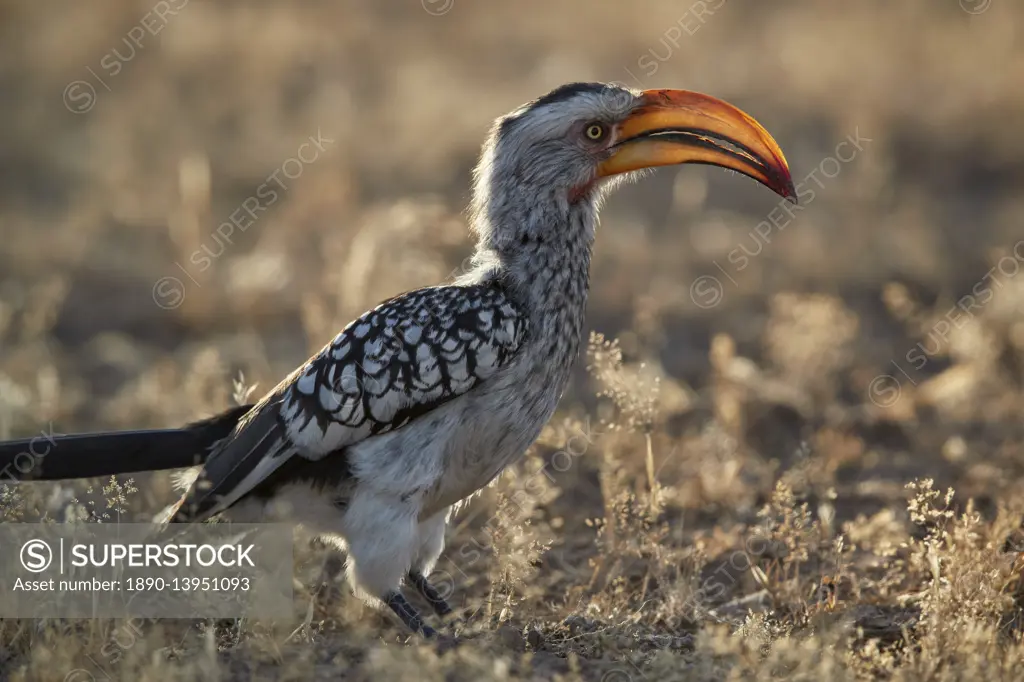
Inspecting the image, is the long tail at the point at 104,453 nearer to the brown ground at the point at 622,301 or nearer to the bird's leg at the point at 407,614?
the brown ground at the point at 622,301

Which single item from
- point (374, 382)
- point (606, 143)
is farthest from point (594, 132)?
point (374, 382)

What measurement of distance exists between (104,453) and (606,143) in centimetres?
Answer: 198

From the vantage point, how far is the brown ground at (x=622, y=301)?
12.5ft

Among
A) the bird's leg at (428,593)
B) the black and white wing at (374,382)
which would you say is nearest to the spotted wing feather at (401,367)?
the black and white wing at (374,382)

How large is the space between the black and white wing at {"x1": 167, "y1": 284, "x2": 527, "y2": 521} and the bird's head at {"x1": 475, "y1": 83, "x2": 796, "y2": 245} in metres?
0.44

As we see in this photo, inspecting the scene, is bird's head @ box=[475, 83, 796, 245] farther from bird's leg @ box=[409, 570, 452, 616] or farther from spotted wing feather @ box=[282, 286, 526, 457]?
bird's leg @ box=[409, 570, 452, 616]

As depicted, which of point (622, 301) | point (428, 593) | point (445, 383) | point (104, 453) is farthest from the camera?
point (622, 301)

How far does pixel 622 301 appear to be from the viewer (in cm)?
777

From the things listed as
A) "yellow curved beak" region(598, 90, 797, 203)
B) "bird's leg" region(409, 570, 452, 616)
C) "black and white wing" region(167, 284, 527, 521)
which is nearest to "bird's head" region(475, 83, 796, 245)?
"yellow curved beak" region(598, 90, 797, 203)

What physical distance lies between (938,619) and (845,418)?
2.55m

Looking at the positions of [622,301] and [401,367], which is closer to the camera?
[401,367]

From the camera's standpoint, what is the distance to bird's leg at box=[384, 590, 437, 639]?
3.86 metres

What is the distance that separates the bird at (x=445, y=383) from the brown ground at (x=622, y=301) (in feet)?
0.87

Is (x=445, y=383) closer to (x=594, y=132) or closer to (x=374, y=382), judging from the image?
(x=374, y=382)
